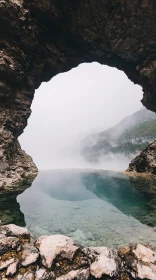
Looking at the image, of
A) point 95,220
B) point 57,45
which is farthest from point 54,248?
point 57,45

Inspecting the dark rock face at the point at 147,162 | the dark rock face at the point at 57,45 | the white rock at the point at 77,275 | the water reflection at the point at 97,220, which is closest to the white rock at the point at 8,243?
the white rock at the point at 77,275

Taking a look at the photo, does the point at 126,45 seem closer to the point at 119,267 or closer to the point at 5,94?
the point at 5,94

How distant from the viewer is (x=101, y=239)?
1101 centimetres

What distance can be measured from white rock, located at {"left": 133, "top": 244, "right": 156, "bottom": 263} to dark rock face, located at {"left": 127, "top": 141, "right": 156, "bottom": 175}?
34348 mm

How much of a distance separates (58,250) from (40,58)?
32.6m

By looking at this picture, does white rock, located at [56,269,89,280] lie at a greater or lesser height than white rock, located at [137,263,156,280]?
lesser

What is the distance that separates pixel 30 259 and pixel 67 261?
5.14ft

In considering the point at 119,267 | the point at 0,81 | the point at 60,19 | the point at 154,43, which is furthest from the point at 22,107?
the point at 119,267

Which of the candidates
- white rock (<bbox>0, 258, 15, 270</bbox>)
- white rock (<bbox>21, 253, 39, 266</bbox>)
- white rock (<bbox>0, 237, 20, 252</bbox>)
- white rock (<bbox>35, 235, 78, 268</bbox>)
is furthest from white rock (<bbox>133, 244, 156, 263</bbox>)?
white rock (<bbox>0, 237, 20, 252</bbox>)

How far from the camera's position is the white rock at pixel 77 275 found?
21.6ft

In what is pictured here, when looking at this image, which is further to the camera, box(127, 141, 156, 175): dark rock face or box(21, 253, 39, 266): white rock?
box(127, 141, 156, 175): dark rock face

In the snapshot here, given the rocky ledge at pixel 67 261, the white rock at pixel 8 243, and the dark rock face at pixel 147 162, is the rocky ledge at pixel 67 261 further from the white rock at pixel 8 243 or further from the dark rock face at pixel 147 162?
the dark rock face at pixel 147 162

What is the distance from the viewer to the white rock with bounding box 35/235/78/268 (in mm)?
7254

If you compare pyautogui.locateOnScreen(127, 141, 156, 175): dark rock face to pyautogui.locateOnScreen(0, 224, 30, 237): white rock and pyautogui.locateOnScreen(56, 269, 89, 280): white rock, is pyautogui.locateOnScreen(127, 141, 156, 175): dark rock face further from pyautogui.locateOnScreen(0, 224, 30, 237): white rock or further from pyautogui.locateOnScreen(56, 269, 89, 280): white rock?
pyautogui.locateOnScreen(56, 269, 89, 280): white rock
